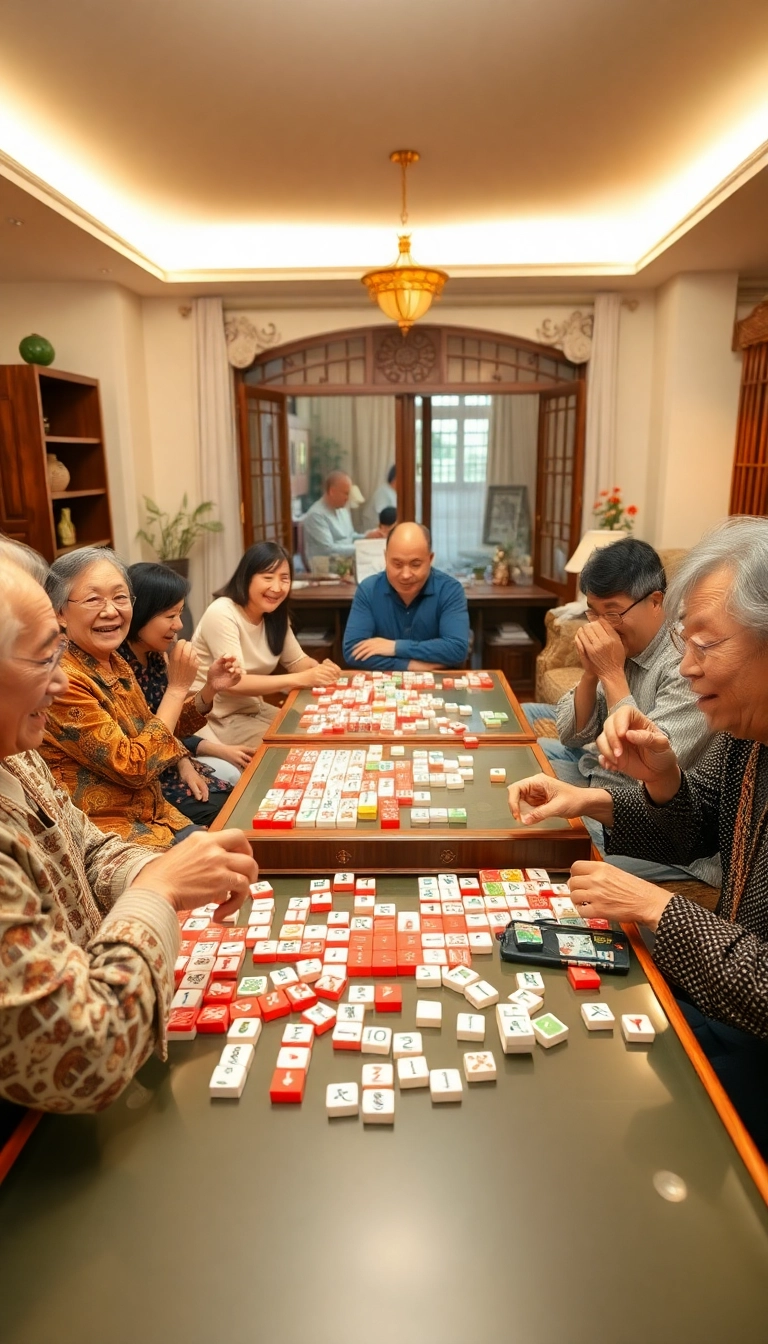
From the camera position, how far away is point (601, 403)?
573 cm

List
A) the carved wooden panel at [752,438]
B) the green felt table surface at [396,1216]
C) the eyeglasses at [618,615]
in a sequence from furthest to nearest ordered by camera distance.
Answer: the carved wooden panel at [752,438], the eyeglasses at [618,615], the green felt table surface at [396,1216]

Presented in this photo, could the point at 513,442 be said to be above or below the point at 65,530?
above

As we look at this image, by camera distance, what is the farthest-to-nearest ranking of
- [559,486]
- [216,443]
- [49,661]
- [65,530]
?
[559,486] → [216,443] → [65,530] → [49,661]

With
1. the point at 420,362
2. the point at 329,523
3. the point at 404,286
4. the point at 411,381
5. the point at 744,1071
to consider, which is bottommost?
the point at 744,1071

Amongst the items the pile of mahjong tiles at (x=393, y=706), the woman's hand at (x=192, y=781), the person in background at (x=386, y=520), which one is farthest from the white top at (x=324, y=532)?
the woman's hand at (x=192, y=781)

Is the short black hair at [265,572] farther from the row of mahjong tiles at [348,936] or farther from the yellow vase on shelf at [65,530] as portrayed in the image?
the yellow vase on shelf at [65,530]

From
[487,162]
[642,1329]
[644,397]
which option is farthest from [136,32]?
[644,397]

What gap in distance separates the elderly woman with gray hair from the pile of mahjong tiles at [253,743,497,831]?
373 millimetres

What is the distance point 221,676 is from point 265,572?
0.55 meters

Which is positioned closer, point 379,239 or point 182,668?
point 182,668

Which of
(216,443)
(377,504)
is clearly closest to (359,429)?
(377,504)

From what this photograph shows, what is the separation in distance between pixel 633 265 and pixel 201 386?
2.95m

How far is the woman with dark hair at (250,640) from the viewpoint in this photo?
122 inches

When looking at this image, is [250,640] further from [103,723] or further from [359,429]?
[359,429]
